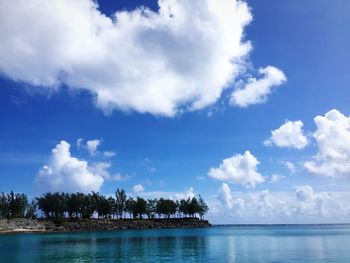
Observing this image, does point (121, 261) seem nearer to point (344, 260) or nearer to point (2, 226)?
point (344, 260)

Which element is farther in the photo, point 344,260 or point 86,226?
point 86,226

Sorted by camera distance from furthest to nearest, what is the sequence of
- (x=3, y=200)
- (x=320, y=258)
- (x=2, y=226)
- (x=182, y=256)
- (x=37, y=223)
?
(x=3, y=200)
(x=37, y=223)
(x=2, y=226)
(x=182, y=256)
(x=320, y=258)

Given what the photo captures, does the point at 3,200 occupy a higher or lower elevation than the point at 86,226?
higher

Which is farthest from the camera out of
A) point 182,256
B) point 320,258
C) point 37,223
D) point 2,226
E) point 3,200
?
point 3,200

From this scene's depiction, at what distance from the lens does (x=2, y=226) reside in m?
170

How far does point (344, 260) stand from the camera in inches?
2223

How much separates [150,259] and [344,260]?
87.5ft

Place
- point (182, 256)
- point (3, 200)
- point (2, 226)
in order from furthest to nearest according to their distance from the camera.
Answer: point (3, 200) → point (2, 226) → point (182, 256)

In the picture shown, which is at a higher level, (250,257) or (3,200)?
(3,200)

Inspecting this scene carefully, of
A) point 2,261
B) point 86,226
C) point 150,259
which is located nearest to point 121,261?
point 150,259

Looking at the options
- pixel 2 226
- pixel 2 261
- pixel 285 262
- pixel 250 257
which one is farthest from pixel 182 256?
pixel 2 226

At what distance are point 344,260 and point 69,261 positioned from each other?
37368 mm

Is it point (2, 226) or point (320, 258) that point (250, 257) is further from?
point (2, 226)

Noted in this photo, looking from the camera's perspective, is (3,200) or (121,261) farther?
(3,200)
